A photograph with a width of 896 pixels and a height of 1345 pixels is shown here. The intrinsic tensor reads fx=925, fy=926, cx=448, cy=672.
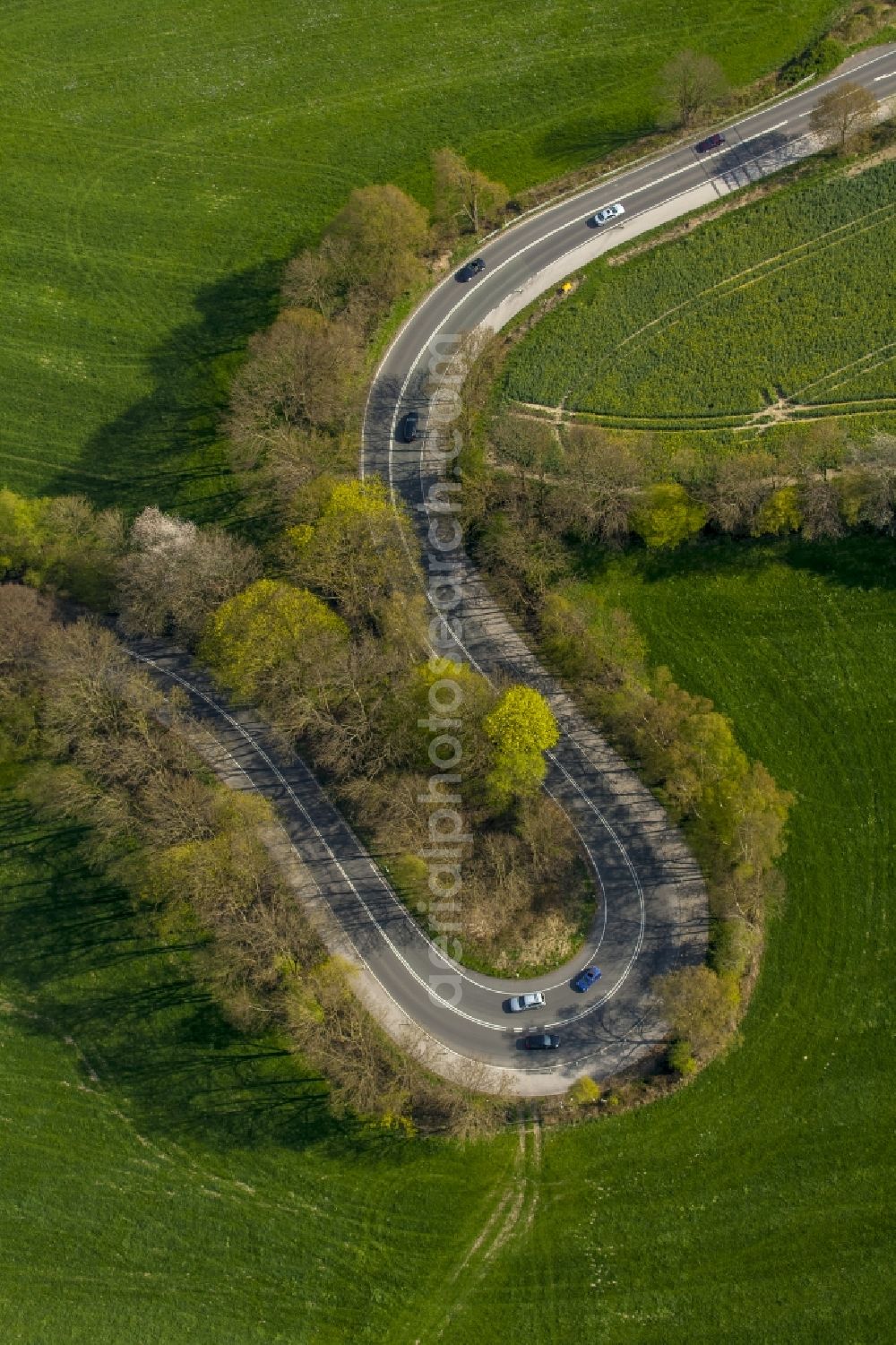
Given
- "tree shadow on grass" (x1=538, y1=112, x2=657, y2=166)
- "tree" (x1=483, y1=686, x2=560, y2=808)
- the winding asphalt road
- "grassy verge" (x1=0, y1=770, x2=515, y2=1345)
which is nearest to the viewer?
"grassy verge" (x1=0, y1=770, x2=515, y2=1345)

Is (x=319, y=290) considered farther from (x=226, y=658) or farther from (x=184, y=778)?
(x=184, y=778)

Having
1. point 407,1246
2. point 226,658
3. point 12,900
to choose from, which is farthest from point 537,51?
point 407,1246

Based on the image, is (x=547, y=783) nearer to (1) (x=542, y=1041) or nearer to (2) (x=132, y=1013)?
(1) (x=542, y=1041)

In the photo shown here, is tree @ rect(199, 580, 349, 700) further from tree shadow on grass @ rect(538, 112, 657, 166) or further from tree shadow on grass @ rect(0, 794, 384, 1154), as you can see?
tree shadow on grass @ rect(538, 112, 657, 166)

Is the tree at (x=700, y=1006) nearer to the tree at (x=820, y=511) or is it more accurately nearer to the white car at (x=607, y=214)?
the tree at (x=820, y=511)

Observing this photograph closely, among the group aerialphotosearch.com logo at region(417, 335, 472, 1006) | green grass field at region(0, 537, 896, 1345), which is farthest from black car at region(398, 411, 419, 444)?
green grass field at region(0, 537, 896, 1345)

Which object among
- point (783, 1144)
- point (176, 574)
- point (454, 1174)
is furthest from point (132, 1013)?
point (783, 1144)
